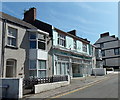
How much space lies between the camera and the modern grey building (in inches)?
501

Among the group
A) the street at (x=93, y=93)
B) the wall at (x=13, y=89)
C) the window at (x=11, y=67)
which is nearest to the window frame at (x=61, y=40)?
the window at (x=11, y=67)

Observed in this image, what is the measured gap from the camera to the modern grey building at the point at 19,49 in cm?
1272

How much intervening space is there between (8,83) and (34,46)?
7.54 metres

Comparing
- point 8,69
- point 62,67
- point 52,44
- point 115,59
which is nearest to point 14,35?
point 8,69

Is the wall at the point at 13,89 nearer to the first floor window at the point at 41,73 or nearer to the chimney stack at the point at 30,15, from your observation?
the first floor window at the point at 41,73

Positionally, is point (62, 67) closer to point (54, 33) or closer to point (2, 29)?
point (54, 33)

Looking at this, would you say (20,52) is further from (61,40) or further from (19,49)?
(61,40)

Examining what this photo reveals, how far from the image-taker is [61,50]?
20.0 meters

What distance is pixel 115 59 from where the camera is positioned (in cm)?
5519

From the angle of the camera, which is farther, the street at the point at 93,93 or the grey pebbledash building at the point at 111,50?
the grey pebbledash building at the point at 111,50

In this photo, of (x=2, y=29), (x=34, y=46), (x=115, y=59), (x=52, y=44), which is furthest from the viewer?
(x=115, y=59)

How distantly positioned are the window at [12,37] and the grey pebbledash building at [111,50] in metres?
48.5

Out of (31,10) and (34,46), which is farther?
(31,10)

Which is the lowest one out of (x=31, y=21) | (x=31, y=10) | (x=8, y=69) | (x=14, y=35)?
(x=8, y=69)
